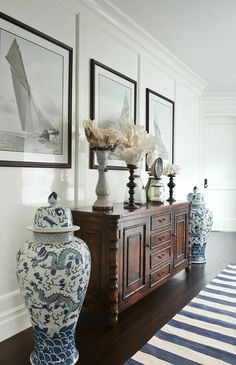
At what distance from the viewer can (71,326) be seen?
6.48 feet

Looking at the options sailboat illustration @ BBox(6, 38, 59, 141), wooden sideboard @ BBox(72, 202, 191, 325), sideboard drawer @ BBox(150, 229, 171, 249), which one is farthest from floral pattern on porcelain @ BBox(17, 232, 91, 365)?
sideboard drawer @ BBox(150, 229, 171, 249)

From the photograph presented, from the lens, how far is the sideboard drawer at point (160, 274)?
302cm

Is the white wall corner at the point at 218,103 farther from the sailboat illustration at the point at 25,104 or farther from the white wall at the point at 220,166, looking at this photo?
the sailboat illustration at the point at 25,104

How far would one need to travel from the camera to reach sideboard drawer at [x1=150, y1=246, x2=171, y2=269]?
3008mm

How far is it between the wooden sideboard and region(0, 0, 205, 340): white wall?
0.36 metres

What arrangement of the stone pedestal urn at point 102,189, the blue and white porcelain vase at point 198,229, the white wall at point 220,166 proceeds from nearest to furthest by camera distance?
the stone pedestal urn at point 102,189
the blue and white porcelain vase at point 198,229
the white wall at point 220,166

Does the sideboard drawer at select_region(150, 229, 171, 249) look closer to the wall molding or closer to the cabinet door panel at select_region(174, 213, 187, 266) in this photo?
the cabinet door panel at select_region(174, 213, 187, 266)

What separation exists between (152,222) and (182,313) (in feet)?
2.56

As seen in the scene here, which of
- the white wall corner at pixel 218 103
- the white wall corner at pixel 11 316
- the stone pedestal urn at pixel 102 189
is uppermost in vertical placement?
the white wall corner at pixel 218 103

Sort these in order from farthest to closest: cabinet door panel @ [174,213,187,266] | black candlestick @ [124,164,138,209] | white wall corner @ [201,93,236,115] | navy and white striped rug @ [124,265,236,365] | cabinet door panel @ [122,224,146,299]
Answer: white wall corner @ [201,93,236,115] → cabinet door panel @ [174,213,187,266] → black candlestick @ [124,164,138,209] → cabinet door panel @ [122,224,146,299] → navy and white striped rug @ [124,265,236,365]

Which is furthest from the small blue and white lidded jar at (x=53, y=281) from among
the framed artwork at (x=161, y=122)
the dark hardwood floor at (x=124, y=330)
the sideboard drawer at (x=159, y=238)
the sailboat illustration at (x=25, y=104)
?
the framed artwork at (x=161, y=122)

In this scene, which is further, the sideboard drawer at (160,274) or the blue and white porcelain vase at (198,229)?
the blue and white porcelain vase at (198,229)

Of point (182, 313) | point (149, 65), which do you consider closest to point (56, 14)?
point (149, 65)

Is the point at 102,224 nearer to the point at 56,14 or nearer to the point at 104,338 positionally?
the point at 104,338
